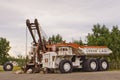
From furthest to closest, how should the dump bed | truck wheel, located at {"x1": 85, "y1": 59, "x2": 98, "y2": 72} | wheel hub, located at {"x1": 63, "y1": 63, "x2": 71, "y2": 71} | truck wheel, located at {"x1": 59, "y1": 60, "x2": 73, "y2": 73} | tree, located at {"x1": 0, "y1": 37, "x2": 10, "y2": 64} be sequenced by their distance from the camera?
tree, located at {"x1": 0, "y1": 37, "x2": 10, "y2": 64}
the dump bed
truck wheel, located at {"x1": 85, "y1": 59, "x2": 98, "y2": 72}
wheel hub, located at {"x1": 63, "y1": 63, "x2": 71, "y2": 71}
truck wheel, located at {"x1": 59, "y1": 60, "x2": 73, "y2": 73}

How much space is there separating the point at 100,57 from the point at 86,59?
276 centimetres

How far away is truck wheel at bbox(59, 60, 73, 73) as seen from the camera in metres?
32.7

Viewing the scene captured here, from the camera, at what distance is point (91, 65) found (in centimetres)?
3572

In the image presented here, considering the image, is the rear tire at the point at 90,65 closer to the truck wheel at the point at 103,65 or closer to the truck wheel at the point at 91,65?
the truck wheel at the point at 91,65

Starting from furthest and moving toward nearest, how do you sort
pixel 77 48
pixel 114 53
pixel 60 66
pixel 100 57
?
pixel 114 53 < pixel 100 57 < pixel 77 48 < pixel 60 66

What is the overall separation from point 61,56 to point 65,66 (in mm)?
1521

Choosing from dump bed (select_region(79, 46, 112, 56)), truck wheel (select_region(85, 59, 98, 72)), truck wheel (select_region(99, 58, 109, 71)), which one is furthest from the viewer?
truck wheel (select_region(99, 58, 109, 71))

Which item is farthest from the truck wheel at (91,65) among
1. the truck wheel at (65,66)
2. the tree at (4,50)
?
the tree at (4,50)

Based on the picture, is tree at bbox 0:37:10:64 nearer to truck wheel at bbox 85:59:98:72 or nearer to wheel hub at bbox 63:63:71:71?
truck wheel at bbox 85:59:98:72

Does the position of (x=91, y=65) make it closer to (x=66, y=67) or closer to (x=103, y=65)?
(x=103, y=65)

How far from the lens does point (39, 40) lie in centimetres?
3634

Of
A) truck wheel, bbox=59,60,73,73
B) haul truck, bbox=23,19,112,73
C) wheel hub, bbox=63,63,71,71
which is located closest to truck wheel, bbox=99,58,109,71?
haul truck, bbox=23,19,112,73

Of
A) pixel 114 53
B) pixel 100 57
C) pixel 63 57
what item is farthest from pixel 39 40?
pixel 114 53

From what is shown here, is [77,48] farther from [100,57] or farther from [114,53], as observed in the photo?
[114,53]
